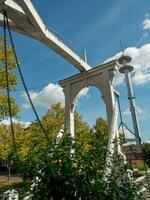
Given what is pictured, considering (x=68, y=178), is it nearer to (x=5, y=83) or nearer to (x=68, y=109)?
(x=68, y=109)

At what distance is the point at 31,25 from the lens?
6.87 metres

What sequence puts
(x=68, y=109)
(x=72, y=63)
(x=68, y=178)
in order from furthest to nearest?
(x=68, y=109)
(x=72, y=63)
(x=68, y=178)

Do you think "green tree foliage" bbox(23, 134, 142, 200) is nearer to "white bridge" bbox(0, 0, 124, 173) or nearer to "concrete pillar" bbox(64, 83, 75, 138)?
"white bridge" bbox(0, 0, 124, 173)

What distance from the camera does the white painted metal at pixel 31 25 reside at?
6.07 meters

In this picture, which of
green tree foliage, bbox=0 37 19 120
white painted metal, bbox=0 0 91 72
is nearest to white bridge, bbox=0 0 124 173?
white painted metal, bbox=0 0 91 72

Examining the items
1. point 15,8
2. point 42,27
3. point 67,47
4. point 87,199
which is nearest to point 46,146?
point 87,199

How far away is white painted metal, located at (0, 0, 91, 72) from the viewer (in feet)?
19.9

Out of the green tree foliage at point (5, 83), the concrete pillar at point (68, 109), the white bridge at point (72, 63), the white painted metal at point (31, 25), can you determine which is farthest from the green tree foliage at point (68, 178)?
the green tree foliage at point (5, 83)

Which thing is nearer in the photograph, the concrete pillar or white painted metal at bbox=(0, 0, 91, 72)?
white painted metal at bbox=(0, 0, 91, 72)

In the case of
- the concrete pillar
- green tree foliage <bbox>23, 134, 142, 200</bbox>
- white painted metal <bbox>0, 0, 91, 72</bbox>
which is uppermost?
white painted metal <bbox>0, 0, 91, 72</bbox>

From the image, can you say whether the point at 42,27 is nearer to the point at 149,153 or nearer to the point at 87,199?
the point at 87,199

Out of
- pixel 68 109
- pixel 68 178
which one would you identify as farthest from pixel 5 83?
pixel 68 178

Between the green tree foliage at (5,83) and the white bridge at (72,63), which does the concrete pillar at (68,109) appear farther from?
the green tree foliage at (5,83)

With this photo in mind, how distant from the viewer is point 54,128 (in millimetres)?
21422
